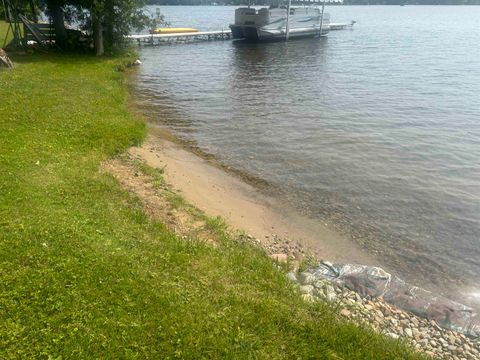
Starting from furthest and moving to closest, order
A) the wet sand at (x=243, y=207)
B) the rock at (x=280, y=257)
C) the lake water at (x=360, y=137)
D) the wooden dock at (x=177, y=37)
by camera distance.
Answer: the wooden dock at (x=177, y=37) → the lake water at (x=360, y=137) → the wet sand at (x=243, y=207) → the rock at (x=280, y=257)

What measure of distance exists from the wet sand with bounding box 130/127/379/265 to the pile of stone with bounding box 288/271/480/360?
1.75m

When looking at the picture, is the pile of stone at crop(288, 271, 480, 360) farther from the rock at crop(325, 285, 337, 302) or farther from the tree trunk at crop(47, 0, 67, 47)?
the tree trunk at crop(47, 0, 67, 47)

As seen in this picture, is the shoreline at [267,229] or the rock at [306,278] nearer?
the shoreline at [267,229]

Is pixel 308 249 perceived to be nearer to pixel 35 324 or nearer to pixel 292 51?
pixel 35 324

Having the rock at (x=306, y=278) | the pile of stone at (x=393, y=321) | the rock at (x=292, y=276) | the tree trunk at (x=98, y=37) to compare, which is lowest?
the pile of stone at (x=393, y=321)

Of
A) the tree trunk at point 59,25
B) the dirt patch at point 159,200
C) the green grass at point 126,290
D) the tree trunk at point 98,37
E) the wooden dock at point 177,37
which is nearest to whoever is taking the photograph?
the green grass at point 126,290

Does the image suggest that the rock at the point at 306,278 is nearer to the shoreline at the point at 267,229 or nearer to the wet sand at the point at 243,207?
the shoreline at the point at 267,229

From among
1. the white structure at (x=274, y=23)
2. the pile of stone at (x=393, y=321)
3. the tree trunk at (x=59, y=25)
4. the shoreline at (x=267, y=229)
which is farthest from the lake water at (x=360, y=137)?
the white structure at (x=274, y=23)

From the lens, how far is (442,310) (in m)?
6.89

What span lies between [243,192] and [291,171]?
2417mm

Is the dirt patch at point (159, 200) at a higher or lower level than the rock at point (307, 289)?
higher

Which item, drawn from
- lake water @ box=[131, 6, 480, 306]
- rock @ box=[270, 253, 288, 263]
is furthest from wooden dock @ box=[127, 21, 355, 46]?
rock @ box=[270, 253, 288, 263]

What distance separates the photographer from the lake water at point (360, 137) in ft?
32.8

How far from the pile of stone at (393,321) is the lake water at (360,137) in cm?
188
